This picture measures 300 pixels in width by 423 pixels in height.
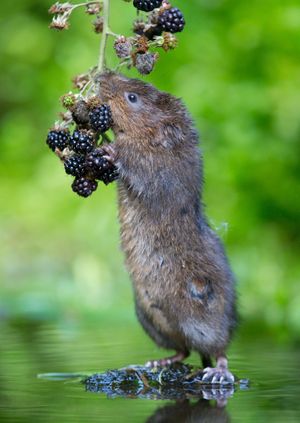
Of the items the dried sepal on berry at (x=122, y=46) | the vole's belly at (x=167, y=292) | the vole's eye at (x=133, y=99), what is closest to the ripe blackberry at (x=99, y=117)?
the dried sepal on berry at (x=122, y=46)

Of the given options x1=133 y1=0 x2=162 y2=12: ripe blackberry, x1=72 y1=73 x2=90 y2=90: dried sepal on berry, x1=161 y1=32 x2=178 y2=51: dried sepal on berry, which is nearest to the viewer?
x1=133 y1=0 x2=162 y2=12: ripe blackberry

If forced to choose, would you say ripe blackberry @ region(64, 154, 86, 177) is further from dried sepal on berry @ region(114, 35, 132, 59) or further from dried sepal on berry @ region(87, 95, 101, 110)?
dried sepal on berry @ region(114, 35, 132, 59)

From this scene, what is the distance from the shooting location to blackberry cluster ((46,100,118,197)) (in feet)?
14.6

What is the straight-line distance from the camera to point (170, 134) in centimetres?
501

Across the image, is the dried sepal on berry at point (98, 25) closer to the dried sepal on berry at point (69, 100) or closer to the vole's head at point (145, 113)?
the dried sepal on berry at point (69, 100)

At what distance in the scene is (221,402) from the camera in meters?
4.37

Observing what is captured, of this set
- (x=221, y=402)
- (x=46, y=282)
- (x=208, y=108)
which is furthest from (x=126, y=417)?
(x=208, y=108)

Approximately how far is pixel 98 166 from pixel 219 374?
0.98 m

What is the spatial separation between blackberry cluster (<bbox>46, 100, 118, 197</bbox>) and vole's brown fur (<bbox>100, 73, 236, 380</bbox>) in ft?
1.21

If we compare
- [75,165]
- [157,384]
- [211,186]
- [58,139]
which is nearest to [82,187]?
[75,165]

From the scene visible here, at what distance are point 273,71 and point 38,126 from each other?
9.78ft

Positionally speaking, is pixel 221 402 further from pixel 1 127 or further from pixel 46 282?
pixel 1 127

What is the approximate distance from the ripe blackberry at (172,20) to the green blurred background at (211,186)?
8.89 feet

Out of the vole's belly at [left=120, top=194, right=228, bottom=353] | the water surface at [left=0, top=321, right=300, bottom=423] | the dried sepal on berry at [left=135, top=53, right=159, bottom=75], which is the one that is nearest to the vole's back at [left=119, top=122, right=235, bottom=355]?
the vole's belly at [left=120, top=194, right=228, bottom=353]
